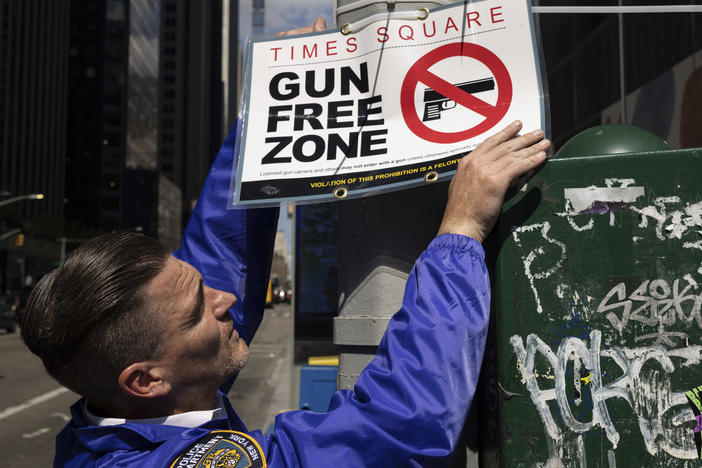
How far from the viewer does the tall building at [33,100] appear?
6141cm

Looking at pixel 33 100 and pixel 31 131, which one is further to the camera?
pixel 33 100

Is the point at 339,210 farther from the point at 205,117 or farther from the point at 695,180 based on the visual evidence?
the point at 205,117

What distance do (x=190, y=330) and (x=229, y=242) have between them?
2.04 ft

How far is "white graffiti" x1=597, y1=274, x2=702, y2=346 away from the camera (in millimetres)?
1585

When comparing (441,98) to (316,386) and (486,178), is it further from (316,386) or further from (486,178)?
(316,386)

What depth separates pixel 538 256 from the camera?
1658 millimetres

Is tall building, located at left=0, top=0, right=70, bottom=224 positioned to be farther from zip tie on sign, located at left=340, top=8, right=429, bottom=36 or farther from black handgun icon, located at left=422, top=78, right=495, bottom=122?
black handgun icon, located at left=422, top=78, right=495, bottom=122

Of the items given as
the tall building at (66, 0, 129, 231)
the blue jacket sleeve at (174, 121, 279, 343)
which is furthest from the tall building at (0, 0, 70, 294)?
the blue jacket sleeve at (174, 121, 279, 343)

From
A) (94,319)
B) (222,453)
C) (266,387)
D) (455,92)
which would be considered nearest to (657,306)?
(455,92)

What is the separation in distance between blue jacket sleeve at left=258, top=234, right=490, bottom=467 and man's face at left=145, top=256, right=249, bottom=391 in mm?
277

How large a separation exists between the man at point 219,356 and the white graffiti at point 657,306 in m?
0.38

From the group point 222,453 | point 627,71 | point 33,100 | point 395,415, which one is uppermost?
point 33,100

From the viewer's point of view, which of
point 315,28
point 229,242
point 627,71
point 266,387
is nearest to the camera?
point 315,28

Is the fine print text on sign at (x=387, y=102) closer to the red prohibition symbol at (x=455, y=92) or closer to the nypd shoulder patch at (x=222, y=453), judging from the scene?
the red prohibition symbol at (x=455, y=92)
